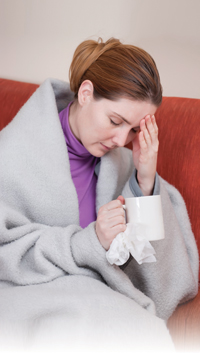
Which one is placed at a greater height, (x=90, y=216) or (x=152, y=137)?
(x=152, y=137)

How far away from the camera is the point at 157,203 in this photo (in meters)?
0.93

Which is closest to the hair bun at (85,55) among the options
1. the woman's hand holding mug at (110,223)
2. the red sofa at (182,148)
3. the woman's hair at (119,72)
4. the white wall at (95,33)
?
the woman's hair at (119,72)

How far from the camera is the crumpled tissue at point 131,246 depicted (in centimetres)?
90

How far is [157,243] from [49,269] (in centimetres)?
35

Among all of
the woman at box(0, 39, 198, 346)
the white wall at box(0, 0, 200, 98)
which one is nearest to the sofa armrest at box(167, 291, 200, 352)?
the woman at box(0, 39, 198, 346)

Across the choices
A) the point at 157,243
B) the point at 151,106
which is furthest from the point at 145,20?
the point at 157,243

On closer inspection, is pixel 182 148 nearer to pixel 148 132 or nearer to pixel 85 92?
pixel 148 132

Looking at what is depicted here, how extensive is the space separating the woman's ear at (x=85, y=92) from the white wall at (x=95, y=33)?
0.35m

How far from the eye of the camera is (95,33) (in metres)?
1.76

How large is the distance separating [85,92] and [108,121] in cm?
14

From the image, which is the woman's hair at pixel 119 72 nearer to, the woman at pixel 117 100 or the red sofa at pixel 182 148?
the woman at pixel 117 100

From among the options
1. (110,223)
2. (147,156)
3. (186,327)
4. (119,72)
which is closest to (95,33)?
(119,72)

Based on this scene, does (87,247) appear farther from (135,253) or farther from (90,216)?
(90,216)

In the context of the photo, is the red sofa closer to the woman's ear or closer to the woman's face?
the woman's face
